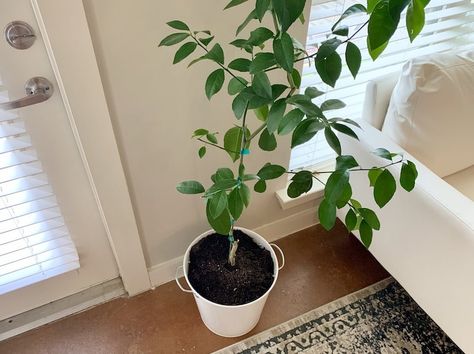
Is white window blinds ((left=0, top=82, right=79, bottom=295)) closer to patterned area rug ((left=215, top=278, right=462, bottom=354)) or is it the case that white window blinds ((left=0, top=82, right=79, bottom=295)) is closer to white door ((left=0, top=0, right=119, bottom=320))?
white door ((left=0, top=0, right=119, bottom=320))

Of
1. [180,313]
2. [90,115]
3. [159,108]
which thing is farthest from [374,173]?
[180,313]

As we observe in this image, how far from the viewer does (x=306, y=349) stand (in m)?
1.43

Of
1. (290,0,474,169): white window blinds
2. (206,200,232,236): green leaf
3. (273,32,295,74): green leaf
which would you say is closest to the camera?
(273,32,295,74): green leaf

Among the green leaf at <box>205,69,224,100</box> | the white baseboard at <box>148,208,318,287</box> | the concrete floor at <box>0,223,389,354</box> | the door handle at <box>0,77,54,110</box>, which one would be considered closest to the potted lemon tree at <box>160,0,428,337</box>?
the green leaf at <box>205,69,224,100</box>

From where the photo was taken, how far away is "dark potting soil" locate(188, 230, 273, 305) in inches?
51.2

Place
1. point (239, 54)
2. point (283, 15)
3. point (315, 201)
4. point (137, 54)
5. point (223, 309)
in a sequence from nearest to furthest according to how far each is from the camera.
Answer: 1. point (283, 15)
2. point (137, 54)
3. point (239, 54)
4. point (223, 309)
5. point (315, 201)

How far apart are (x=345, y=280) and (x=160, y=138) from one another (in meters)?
0.97

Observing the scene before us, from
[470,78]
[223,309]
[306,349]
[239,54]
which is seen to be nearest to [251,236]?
[223,309]

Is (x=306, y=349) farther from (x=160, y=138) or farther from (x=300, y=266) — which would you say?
(x=160, y=138)

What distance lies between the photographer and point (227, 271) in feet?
4.40

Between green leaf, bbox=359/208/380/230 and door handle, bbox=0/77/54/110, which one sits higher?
door handle, bbox=0/77/54/110

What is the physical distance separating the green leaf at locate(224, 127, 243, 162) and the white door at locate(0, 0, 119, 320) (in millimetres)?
429

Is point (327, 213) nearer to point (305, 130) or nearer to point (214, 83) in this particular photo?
point (305, 130)

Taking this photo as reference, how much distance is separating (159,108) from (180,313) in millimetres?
811
